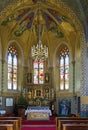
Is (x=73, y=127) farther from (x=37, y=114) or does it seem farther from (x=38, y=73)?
(x=38, y=73)

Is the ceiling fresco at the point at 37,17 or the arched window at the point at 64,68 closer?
the ceiling fresco at the point at 37,17

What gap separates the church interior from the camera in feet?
106

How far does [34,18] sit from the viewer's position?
111 feet

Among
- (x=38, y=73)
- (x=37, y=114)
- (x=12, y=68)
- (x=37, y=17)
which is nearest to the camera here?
(x=37, y=114)

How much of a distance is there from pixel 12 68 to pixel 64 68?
6.44 meters

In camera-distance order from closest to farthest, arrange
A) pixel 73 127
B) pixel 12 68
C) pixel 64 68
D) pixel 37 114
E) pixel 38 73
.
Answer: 1. pixel 73 127
2. pixel 37 114
3. pixel 12 68
4. pixel 64 68
5. pixel 38 73

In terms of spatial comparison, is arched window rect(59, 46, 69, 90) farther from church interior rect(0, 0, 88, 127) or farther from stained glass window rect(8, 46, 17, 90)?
stained glass window rect(8, 46, 17, 90)

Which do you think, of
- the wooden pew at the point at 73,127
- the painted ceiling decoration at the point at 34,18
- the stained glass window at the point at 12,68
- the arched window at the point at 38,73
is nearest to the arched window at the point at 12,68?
the stained glass window at the point at 12,68

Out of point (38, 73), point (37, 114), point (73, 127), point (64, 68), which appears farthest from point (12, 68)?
point (73, 127)

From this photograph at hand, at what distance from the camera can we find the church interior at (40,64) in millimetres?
32219

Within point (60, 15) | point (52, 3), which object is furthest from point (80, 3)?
point (60, 15)

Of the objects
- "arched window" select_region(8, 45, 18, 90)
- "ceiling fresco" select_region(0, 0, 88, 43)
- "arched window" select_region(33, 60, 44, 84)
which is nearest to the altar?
"arched window" select_region(8, 45, 18, 90)

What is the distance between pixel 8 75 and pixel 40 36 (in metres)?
6.20

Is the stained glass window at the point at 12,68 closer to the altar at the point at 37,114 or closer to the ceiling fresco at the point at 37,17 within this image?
the ceiling fresco at the point at 37,17
